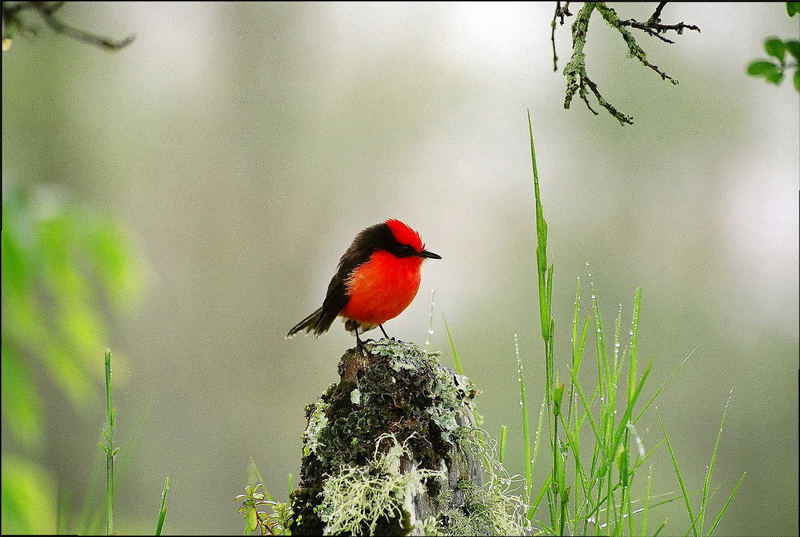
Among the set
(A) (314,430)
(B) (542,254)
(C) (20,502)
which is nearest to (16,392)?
(C) (20,502)

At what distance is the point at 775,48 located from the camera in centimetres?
94

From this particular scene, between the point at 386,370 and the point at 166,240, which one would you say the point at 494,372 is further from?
the point at 386,370

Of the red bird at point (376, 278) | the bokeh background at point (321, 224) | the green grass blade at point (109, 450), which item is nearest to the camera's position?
the green grass blade at point (109, 450)

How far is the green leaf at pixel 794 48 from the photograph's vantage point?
3.09ft

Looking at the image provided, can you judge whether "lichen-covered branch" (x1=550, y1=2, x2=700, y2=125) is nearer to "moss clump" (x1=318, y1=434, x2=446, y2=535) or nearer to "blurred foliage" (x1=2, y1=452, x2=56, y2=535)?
"moss clump" (x1=318, y1=434, x2=446, y2=535)

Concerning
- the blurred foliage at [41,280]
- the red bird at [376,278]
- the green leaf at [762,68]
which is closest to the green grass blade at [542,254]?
the green leaf at [762,68]

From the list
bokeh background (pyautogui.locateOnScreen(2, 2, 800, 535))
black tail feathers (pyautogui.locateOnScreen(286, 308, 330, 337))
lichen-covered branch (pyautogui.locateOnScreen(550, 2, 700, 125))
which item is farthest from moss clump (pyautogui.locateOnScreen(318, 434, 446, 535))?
bokeh background (pyautogui.locateOnScreen(2, 2, 800, 535))

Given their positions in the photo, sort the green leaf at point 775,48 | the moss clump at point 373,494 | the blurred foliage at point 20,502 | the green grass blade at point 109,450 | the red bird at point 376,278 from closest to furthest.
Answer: the green leaf at point 775,48 < the green grass blade at point 109,450 < the moss clump at point 373,494 < the blurred foliage at point 20,502 < the red bird at point 376,278

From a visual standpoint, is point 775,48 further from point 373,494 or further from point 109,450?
point 109,450

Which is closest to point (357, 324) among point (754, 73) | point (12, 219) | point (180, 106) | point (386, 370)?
point (386, 370)

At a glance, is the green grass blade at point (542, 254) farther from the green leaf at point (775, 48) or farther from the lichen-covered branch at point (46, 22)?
the lichen-covered branch at point (46, 22)

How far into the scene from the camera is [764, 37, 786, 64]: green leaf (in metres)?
0.93

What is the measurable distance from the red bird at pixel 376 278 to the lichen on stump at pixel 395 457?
510 millimetres

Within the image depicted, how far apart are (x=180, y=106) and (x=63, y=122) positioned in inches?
64.5
